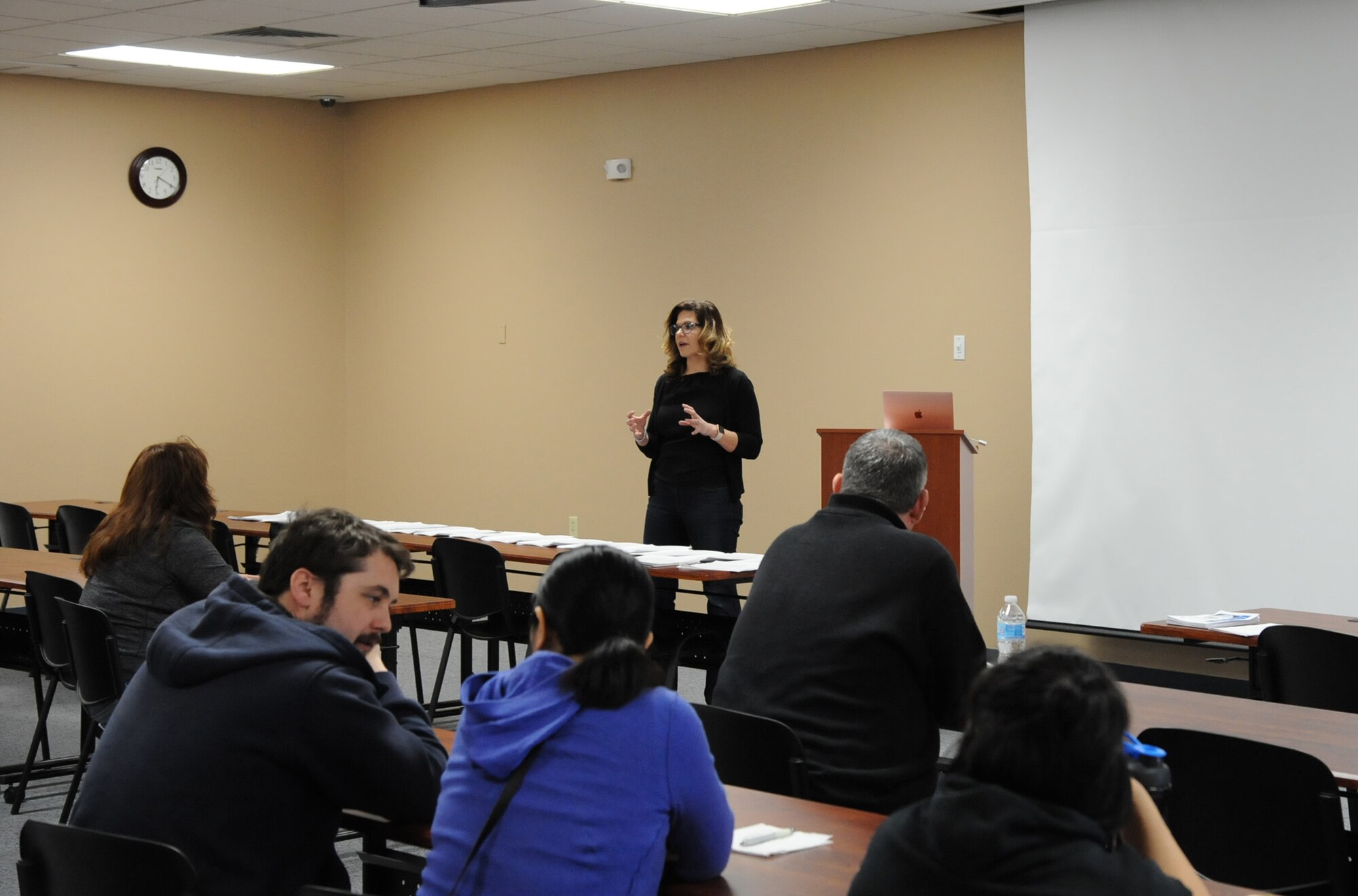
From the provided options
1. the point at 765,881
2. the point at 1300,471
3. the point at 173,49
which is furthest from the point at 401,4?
the point at 765,881

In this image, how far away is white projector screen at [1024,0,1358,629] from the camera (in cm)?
588

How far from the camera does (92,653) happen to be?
13.5ft

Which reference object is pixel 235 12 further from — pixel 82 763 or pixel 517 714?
pixel 517 714

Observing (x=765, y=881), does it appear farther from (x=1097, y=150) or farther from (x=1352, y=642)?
(x=1097, y=150)

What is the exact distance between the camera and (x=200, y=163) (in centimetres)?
937

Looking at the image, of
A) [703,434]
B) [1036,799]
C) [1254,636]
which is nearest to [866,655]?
[1036,799]

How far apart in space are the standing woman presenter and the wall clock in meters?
4.60

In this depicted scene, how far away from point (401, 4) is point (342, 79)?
7.54 ft

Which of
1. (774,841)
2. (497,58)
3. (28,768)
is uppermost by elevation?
(497,58)

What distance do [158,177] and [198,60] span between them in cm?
120

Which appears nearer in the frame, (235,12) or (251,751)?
(251,751)

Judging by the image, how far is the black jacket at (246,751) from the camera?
2.12 meters

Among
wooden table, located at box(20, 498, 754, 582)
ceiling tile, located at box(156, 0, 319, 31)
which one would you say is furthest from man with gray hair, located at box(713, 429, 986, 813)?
Answer: ceiling tile, located at box(156, 0, 319, 31)

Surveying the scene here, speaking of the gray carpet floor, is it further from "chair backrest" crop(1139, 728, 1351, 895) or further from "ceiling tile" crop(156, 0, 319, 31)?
"ceiling tile" crop(156, 0, 319, 31)
